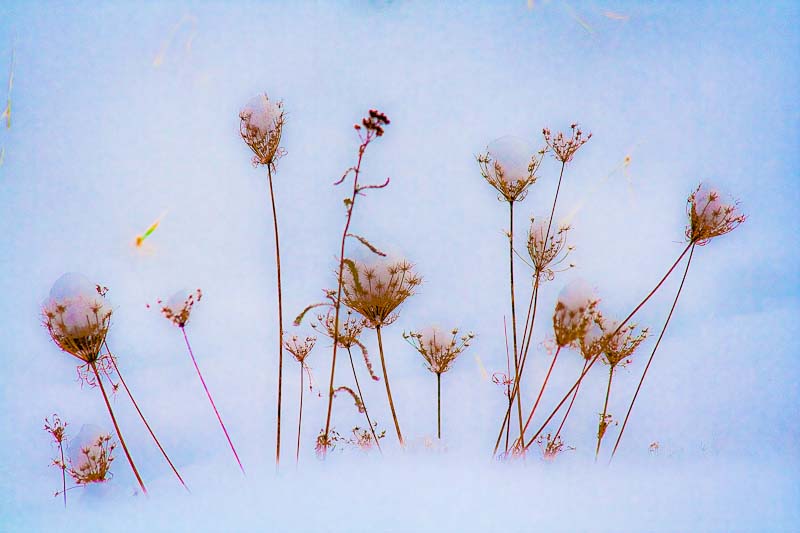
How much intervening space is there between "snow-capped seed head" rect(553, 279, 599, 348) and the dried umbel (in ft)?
3.77

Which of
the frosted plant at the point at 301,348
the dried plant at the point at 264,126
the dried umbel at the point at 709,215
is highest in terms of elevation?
the dried plant at the point at 264,126

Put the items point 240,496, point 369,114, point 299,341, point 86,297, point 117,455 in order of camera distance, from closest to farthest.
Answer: point 240,496
point 369,114
point 86,297
point 117,455
point 299,341

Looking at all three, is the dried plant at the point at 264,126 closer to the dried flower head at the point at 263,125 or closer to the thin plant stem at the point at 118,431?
the dried flower head at the point at 263,125

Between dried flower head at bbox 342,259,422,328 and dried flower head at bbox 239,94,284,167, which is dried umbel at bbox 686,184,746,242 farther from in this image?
dried flower head at bbox 239,94,284,167

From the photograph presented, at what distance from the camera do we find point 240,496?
6.83 ft

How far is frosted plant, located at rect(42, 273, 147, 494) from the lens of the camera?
281 centimetres

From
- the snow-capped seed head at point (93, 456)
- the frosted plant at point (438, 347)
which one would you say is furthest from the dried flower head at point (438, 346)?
the snow-capped seed head at point (93, 456)

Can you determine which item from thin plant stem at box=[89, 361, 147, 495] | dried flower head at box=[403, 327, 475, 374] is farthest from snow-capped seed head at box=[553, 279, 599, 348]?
thin plant stem at box=[89, 361, 147, 495]

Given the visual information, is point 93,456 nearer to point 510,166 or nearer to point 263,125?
point 263,125

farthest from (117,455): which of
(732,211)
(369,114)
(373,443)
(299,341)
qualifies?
(732,211)

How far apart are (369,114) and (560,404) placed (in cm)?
174

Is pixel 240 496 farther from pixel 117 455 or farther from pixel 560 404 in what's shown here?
pixel 560 404

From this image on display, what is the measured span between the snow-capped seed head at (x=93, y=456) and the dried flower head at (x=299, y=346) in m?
0.98

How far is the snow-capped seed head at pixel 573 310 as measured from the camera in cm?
248
